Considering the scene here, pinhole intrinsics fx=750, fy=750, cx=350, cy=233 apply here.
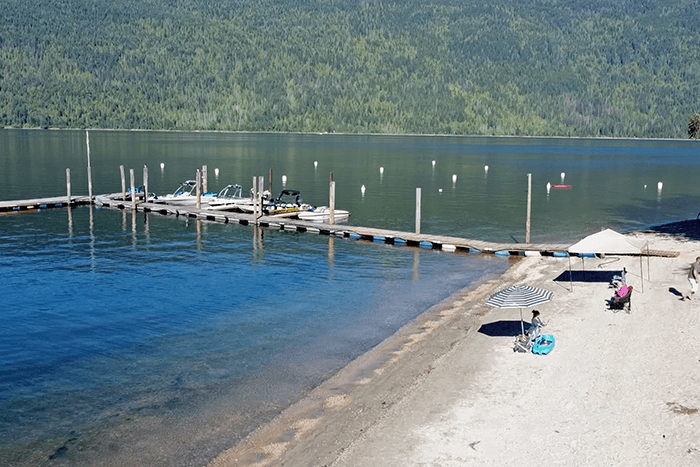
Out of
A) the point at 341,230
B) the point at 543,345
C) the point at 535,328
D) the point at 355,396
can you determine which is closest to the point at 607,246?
the point at 535,328

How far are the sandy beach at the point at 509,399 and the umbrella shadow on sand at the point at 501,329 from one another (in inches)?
1.5

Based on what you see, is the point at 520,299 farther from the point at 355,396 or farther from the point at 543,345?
the point at 355,396

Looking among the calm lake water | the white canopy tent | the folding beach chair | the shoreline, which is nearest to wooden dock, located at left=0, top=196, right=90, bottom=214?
the calm lake water

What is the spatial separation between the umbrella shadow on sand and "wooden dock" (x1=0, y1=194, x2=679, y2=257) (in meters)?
9.22

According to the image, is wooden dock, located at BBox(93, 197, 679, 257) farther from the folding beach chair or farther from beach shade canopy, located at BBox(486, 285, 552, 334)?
beach shade canopy, located at BBox(486, 285, 552, 334)

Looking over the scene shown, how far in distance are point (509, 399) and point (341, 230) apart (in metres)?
33.1

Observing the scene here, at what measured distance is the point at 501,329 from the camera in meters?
27.8

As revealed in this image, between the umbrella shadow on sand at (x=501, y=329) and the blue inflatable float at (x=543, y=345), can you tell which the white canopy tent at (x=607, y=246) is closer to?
the umbrella shadow on sand at (x=501, y=329)

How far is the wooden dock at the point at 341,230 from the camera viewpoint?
44812 millimetres

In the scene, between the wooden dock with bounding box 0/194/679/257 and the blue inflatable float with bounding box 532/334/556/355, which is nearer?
the blue inflatable float with bounding box 532/334/556/355

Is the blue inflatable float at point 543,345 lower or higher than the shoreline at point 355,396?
higher

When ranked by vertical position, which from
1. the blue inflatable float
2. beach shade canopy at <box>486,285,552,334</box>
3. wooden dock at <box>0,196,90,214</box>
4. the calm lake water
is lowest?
the calm lake water

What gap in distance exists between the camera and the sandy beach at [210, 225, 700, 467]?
1742 cm

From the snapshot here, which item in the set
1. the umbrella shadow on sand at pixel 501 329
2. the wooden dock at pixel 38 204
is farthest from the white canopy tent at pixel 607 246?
the wooden dock at pixel 38 204
